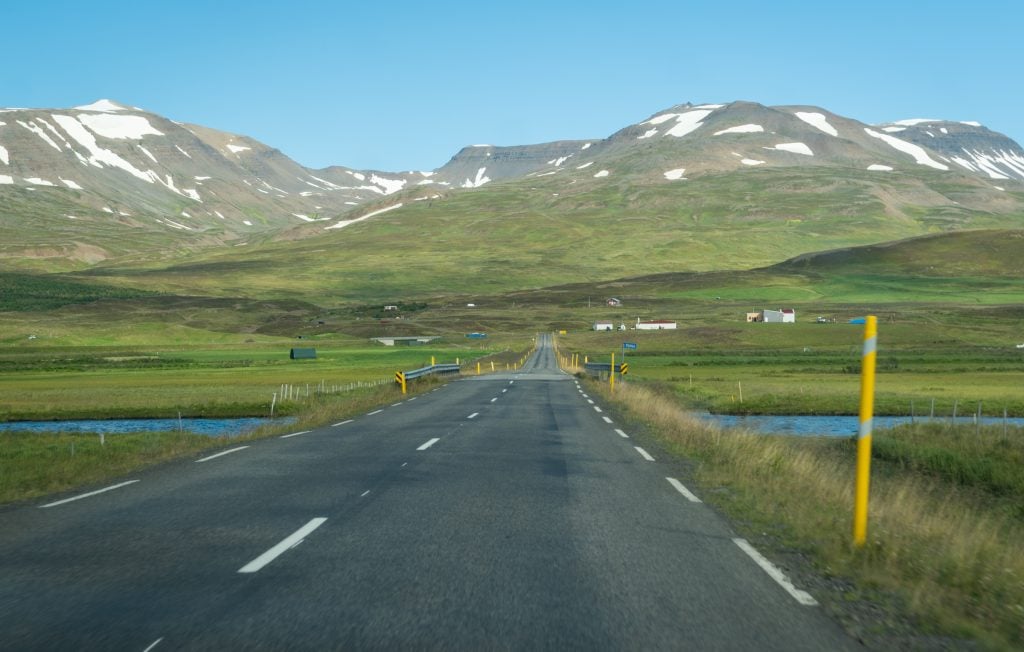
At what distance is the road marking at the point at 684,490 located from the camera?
12102 mm

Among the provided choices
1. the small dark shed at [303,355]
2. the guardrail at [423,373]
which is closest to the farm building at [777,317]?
the small dark shed at [303,355]

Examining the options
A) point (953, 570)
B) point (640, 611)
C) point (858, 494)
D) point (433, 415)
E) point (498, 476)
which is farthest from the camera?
point (433, 415)

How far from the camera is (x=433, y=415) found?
27.3 m

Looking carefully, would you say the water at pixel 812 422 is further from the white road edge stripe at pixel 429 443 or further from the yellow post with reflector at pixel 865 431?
the yellow post with reflector at pixel 865 431

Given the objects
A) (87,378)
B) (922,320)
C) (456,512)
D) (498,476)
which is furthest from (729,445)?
(922,320)

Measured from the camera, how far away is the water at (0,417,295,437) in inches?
1232

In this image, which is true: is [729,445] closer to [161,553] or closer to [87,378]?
[161,553]

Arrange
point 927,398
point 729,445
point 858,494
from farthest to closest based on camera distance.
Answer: point 927,398, point 729,445, point 858,494

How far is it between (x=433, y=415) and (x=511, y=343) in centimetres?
9350

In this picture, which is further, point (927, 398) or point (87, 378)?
point (87, 378)

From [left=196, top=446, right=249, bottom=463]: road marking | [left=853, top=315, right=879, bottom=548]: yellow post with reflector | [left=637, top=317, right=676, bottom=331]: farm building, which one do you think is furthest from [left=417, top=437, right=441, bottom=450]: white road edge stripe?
[left=637, top=317, right=676, bottom=331]: farm building

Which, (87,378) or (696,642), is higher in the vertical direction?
(696,642)

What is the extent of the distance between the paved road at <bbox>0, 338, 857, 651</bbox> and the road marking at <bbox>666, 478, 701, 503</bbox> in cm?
11

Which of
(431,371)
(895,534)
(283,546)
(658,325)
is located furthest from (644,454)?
(658,325)
